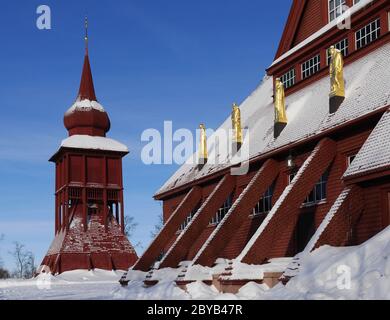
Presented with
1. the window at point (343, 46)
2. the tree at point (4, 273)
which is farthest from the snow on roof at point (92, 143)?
the tree at point (4, 273)

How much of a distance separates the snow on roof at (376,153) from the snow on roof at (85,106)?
114 feet

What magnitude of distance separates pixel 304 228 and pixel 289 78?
8.07 meters

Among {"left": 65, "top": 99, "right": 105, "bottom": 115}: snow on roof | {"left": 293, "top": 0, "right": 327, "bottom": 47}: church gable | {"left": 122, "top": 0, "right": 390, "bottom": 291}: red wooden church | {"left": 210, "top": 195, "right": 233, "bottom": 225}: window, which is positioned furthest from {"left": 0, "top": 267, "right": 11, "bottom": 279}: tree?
{"left": 293, "top": 0, "right": 327, "bottom": 47}: church gable

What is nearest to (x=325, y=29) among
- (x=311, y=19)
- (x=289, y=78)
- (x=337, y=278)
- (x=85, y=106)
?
(x=311, y=19)

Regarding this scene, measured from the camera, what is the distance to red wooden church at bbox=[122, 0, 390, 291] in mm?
16391

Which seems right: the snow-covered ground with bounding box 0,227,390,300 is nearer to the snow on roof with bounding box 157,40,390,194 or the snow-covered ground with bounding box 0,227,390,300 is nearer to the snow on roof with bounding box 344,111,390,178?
the snow on roof with bounding box 344,111,390,178

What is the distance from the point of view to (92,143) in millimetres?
46094

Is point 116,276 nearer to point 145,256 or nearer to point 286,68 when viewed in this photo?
point 145,256

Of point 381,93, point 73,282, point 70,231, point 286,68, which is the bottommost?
point 73,282

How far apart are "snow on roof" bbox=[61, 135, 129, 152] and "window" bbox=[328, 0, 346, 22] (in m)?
25.2

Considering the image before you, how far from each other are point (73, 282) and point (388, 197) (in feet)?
90.7

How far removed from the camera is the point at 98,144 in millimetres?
46250

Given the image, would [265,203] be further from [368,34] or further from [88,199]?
[88,199]
